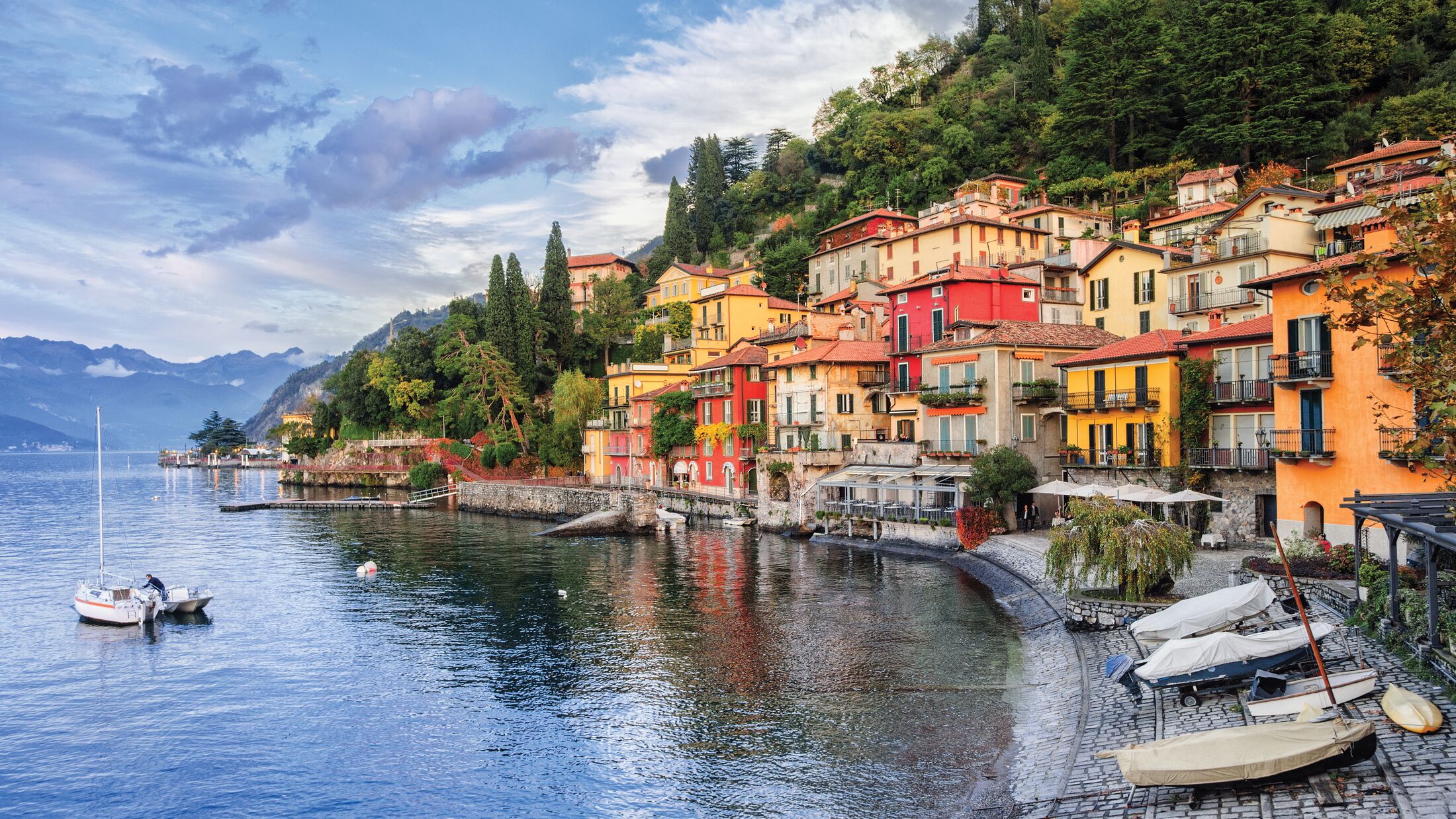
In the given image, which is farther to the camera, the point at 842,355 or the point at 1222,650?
the point at 842,355

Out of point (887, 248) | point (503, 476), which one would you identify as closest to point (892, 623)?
point (887, 248)

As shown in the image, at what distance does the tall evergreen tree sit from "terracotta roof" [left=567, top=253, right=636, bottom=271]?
7887 cm

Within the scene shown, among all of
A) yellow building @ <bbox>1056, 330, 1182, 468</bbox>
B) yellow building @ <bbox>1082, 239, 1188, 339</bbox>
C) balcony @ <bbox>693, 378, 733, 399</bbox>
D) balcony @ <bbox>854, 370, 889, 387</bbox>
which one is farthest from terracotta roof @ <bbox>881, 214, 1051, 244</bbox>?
yellow building @ <bbox>1056, 330, 1182, 468</bbox>

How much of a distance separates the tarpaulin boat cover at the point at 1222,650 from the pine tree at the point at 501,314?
3243 inches

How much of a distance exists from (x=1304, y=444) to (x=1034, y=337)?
1924cm

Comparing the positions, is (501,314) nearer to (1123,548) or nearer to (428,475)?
(428,475)

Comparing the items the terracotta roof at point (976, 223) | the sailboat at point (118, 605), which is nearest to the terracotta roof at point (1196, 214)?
the terracotta roof at point (976, 223)

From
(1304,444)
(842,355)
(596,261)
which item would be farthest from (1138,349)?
(596,261)

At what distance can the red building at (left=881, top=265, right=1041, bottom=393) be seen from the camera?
52281mm

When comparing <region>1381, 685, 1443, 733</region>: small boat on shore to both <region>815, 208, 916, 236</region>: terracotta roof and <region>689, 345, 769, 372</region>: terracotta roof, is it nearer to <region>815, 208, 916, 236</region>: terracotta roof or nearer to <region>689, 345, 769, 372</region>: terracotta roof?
<region>689, 345, 769, 372</region>: terracotta roof

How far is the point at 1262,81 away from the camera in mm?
65188

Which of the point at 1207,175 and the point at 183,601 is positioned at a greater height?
the point at 1207,175

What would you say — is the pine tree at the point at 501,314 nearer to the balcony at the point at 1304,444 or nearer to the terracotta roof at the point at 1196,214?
the terracotta roof at the point at 1196,214

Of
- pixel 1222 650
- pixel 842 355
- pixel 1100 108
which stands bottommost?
pixel 1222 650
